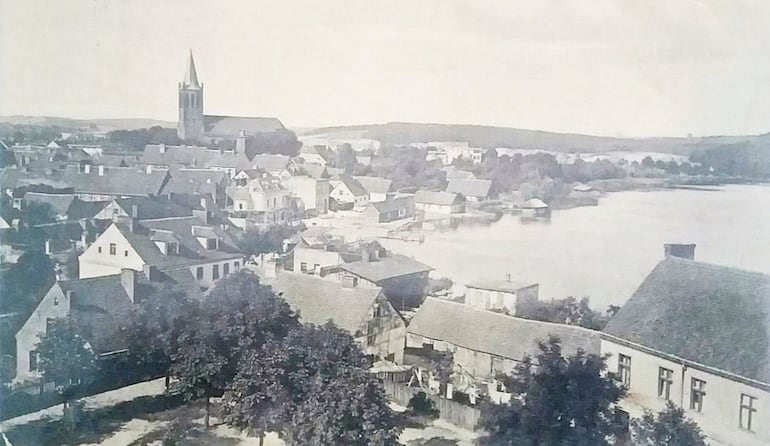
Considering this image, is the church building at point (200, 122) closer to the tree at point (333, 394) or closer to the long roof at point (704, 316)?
the tree at point (333, 394)

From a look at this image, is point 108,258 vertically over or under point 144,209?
under

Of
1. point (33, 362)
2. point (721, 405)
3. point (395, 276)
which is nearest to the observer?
point (721, 405)

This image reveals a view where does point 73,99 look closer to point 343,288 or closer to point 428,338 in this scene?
point 343,288

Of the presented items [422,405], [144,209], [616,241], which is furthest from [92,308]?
[616,241]

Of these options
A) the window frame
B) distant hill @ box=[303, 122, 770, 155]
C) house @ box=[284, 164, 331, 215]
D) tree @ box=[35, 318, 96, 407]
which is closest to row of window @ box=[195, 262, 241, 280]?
house @ box=[284, 164, 331, 215]

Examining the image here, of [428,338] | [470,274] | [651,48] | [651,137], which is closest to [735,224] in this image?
[651,137]

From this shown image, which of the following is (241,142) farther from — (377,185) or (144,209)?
(377,185)
